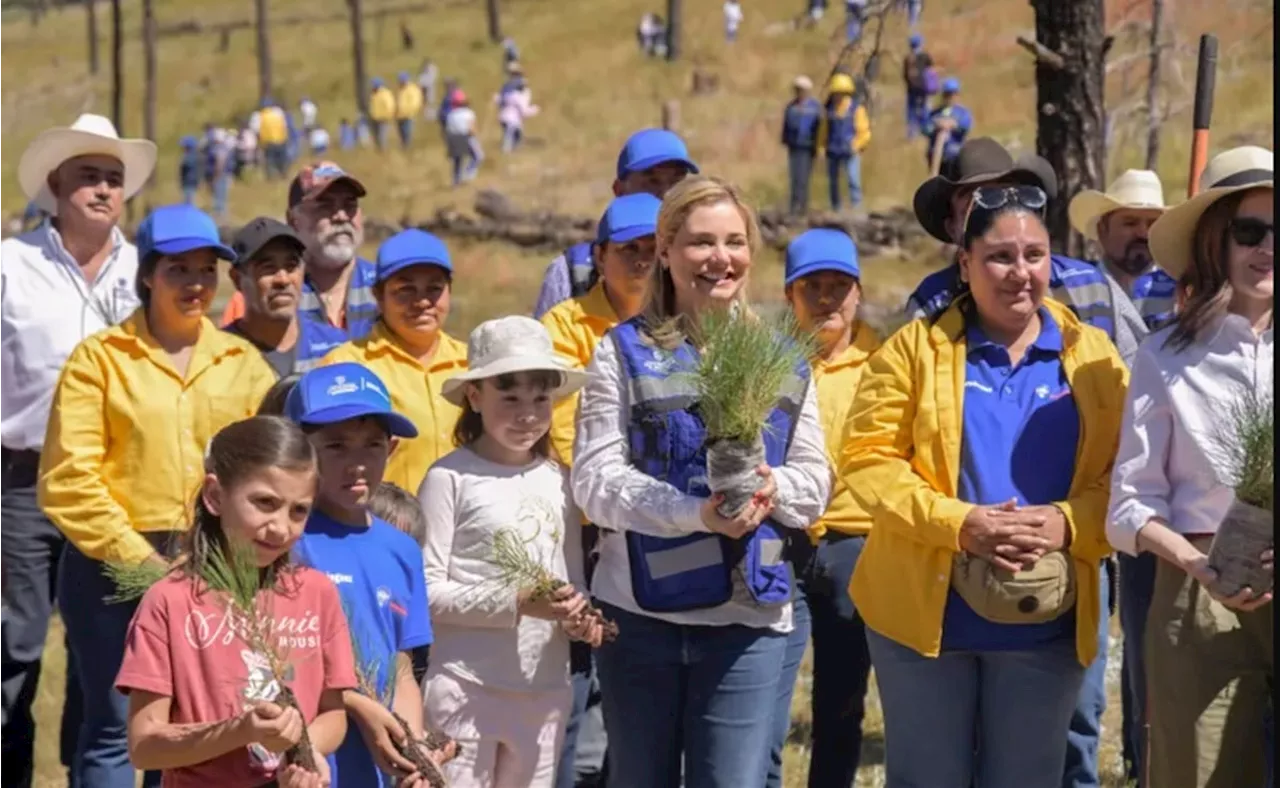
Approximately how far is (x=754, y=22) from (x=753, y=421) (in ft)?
197

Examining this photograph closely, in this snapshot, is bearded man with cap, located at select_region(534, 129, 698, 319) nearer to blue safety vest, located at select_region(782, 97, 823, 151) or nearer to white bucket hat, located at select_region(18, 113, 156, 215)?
white bucket hat, located at select_region(18, 113, 156, 215)

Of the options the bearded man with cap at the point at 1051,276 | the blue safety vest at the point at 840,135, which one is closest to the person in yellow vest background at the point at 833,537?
the bearded man with cap at the point at 1051,276

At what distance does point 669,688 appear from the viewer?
5.36 m

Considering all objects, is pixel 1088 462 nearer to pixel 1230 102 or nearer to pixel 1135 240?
pixel 1135 240

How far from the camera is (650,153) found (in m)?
7.48

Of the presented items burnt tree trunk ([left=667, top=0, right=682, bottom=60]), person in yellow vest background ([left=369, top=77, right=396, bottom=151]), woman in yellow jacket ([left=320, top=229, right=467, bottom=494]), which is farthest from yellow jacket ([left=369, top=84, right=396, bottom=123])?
woman in yellow jacket ([left=320, top=229, right=467, bottom=494])

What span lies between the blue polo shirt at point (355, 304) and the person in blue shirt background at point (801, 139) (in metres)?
A: 25.2

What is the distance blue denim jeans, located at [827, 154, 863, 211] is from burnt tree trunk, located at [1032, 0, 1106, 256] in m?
24.1

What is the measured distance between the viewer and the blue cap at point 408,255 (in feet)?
21.8

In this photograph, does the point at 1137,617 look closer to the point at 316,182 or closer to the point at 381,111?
the point at 316,182

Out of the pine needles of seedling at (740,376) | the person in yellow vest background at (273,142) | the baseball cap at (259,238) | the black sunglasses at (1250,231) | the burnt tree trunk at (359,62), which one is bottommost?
the pine needles of seedling at (740,376)

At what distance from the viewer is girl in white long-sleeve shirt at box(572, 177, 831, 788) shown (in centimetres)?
529

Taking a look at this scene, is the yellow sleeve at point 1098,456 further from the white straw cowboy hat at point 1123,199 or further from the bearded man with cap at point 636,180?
the white straw cowboy hat at point 1123,199

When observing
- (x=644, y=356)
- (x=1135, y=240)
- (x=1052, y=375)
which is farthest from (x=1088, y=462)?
(x=1135, y=240)
